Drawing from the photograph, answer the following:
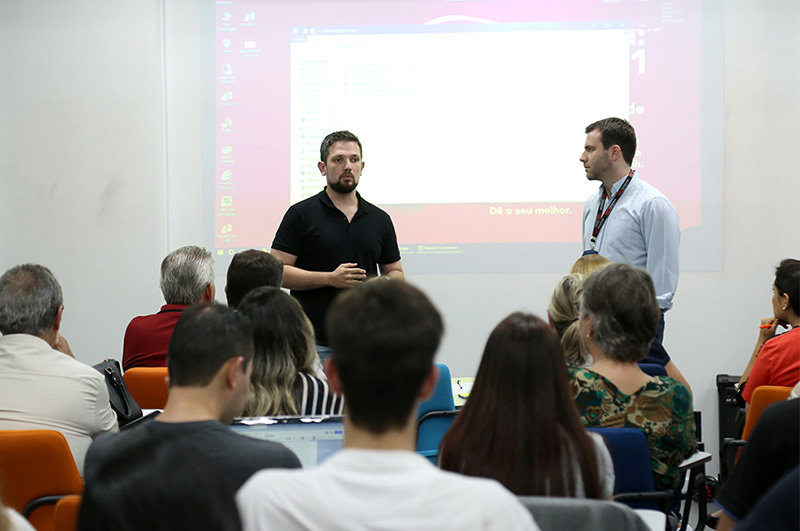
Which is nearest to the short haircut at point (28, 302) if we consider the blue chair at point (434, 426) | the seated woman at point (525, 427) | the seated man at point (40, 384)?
the seated man at point (40, 384)

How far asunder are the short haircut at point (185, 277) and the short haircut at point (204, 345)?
1.42 metres

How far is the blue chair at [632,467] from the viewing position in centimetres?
167

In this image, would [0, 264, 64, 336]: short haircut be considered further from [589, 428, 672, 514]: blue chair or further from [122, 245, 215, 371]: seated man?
[589, 428, 672, 514]: blue chair

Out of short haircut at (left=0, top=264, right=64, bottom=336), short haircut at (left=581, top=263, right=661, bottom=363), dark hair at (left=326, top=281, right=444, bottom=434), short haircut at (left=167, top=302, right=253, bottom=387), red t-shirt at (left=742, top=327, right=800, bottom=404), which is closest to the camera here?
dark hair at (left=326, top=281, right=444, bottom=434)

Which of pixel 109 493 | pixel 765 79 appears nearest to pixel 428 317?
pixel 109 493

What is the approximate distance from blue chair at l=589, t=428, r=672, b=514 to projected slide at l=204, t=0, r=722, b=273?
283 cm

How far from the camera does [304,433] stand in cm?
Result: 156

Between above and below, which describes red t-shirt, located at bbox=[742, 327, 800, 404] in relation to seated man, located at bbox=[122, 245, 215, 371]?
below

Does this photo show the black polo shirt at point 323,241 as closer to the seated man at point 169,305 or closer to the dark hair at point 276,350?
the seated man at point 169,305

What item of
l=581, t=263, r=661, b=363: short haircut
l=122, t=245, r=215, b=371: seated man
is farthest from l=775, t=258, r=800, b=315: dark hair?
l=122, t=245, r=215, b=371: seated man

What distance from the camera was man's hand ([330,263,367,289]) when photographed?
3375 mm

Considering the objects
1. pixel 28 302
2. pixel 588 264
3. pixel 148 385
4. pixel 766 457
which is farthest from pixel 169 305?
pixel 766 457

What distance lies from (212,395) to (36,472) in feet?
2.38

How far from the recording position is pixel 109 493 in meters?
0.73
